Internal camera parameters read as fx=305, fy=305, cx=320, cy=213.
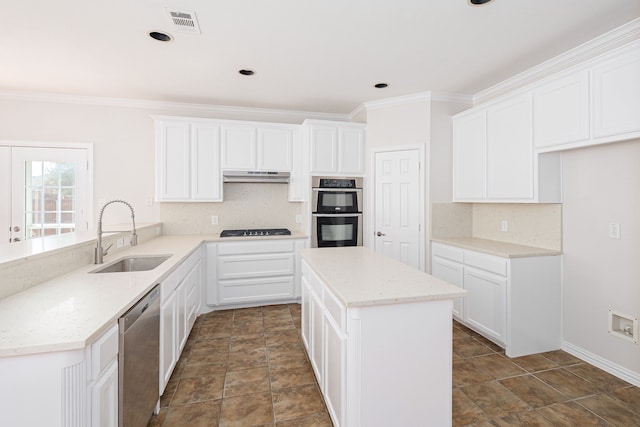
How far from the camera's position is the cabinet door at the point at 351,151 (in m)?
3.89

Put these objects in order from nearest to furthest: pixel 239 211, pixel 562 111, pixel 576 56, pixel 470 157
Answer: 1. pixel 562 111
2. pixel 576 56
3. pixel 470 157
4. pixel 239 211

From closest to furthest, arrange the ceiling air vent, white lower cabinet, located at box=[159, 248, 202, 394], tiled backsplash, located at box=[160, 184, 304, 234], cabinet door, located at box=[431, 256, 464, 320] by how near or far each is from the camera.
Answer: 1. white lower cabinet, located at box=[159, 248, 202, 394]
2. the ceiling air vent
3. cabinet door, located at box=[431, 256, 464, 320]
4. tiled backsplash, located at box=[160, 184, 304, 234]

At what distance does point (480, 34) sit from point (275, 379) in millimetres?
3037

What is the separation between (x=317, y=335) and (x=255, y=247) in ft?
5.82

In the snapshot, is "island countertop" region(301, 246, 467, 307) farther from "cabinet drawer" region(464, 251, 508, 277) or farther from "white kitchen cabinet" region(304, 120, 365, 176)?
"white kitchen cabinet" region(304, 120, 365, 176)

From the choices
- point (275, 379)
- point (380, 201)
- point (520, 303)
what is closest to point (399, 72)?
point (380, 201)

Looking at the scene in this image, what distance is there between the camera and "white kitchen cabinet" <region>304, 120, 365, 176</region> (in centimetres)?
380

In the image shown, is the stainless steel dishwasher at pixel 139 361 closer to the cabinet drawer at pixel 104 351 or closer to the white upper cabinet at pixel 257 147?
the cabinet drawer at pixel 104 351

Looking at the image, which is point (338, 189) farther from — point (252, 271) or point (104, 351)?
point (104, 351)

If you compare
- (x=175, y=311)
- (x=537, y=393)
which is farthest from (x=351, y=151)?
(x=537, y=393)

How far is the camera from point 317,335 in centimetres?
210

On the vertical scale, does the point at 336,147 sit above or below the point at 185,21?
below

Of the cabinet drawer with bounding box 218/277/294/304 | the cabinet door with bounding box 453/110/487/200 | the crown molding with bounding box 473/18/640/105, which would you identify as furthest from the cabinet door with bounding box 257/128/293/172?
the crown molding with bounding box 473/18/640/105

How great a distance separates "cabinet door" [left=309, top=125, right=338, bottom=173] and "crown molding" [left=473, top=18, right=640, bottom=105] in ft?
6.01
